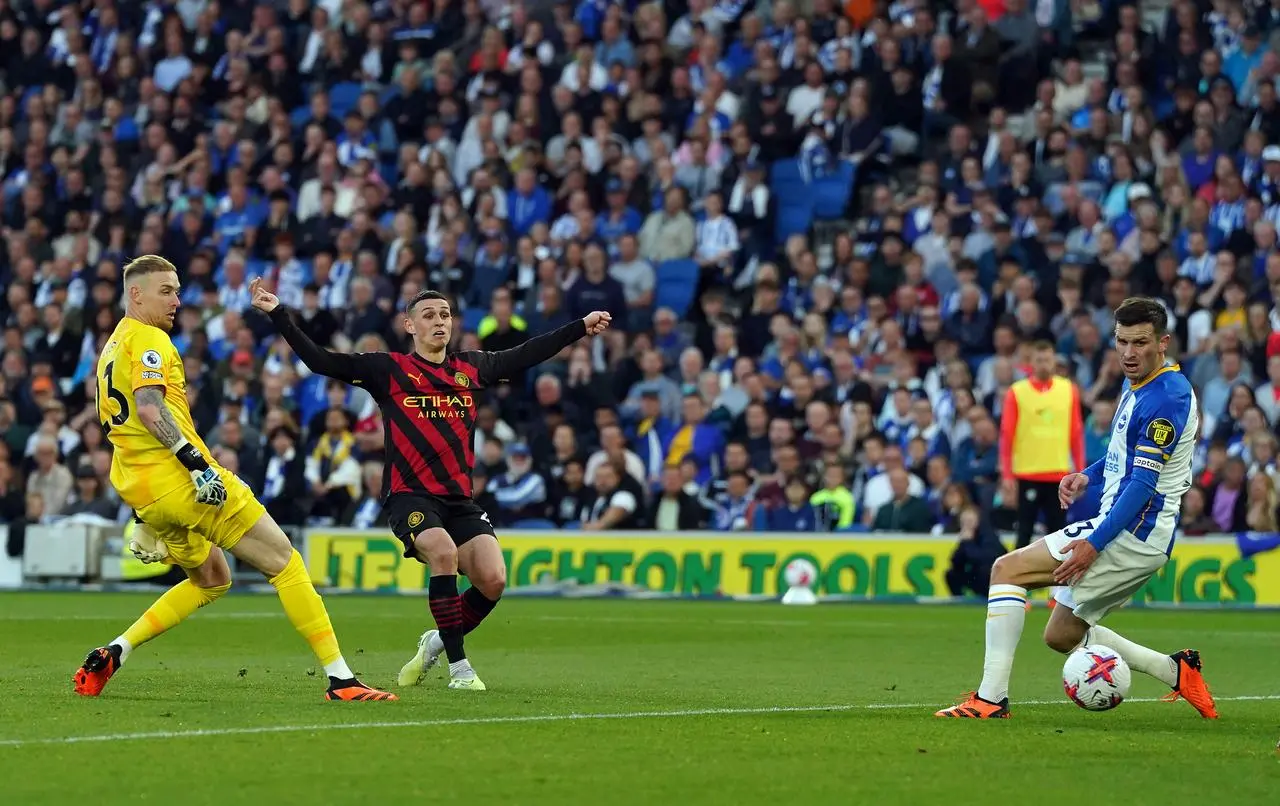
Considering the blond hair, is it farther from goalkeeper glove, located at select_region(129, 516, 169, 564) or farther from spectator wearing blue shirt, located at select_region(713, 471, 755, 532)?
spectator wearing blue shirt, located at select_region(713, 471, 755, 532)

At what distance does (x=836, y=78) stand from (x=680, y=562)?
285 inches

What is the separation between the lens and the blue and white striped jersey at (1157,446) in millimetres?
9219

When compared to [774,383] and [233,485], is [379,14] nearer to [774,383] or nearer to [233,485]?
Answer: [774,383]

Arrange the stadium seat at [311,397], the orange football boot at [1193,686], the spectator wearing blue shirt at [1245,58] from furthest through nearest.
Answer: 1. the stadium seat at [311,397]
2. the spectator wearing blue shirt at [1245,58]
3. the orange football boot at [1193,686]

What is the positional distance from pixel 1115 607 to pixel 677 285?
15528 mm

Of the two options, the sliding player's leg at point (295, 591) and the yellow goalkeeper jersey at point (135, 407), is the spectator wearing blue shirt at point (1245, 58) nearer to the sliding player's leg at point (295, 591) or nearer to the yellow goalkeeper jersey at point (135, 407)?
the sliding player's leg at point (295, 591)

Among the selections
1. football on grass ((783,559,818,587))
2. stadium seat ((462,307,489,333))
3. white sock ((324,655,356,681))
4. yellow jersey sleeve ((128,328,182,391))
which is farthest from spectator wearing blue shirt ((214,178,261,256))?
white sock ((324,655,356,681))

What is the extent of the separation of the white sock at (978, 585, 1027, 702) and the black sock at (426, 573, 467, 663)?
293 centimetres

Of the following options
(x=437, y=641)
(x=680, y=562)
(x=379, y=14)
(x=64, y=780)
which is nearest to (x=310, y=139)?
(x=379, y=14)

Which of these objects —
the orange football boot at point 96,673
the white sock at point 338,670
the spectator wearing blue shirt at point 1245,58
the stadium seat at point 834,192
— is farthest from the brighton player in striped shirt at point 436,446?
the spectator wearing blue shirt at point 1245,58

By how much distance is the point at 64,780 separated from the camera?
7.05m

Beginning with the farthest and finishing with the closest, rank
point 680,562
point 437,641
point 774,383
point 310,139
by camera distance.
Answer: point 310,139, point 774,383, point 680,562, point 437,641

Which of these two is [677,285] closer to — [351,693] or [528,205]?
[528,205]

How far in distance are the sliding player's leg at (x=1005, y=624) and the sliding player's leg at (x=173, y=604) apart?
3799 millimetres
